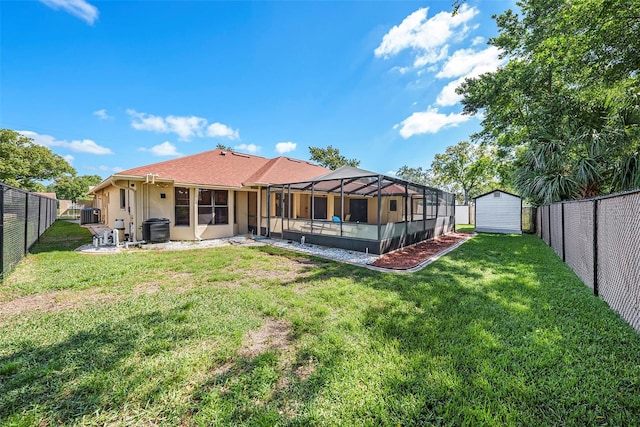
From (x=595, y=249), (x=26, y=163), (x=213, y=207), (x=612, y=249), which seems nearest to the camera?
(x=612, y=249)

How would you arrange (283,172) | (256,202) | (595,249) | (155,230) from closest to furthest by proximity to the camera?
(595,249)
(155,230)
(256,202)
(283,172)

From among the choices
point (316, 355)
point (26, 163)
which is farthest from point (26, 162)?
point (316, 355)

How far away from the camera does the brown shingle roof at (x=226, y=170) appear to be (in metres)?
10.2

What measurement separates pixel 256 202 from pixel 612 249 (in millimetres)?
11801

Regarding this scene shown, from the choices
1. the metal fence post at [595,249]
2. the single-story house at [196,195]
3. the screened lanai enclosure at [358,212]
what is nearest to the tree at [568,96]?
the metal fence post at [595,249]

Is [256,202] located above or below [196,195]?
below

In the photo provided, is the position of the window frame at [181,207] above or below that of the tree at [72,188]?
below

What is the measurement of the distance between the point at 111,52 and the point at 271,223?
387 inches

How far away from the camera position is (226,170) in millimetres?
12617

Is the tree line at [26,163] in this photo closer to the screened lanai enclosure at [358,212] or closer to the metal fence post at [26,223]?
the metal fence post at [26,223]

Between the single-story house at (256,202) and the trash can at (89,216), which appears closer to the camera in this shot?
the single-story house at (256,202)

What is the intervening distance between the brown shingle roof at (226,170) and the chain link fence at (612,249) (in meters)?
10.3

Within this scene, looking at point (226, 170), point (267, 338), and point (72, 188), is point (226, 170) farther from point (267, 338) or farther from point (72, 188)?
point (72, 188)

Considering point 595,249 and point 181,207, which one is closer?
point 595,249
